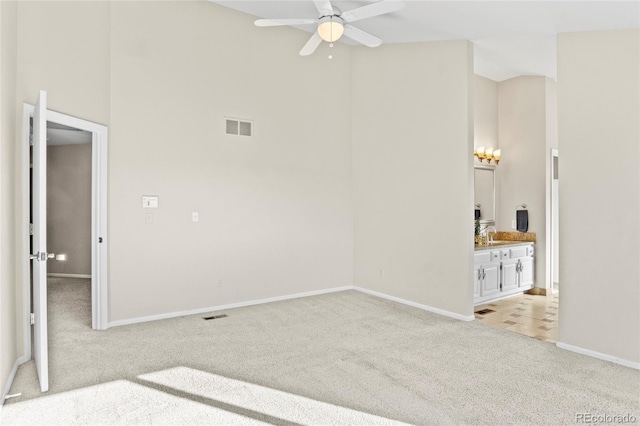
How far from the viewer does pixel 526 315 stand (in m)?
4.49

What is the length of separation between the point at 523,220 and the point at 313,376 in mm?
4309

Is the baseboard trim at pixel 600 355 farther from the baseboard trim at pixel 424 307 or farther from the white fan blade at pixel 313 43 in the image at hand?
the white fan blade at pixel 313 43

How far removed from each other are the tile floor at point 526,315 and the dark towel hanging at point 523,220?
0.96 metres

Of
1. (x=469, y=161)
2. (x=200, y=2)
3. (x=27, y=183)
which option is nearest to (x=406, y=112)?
(x=469, y=161)

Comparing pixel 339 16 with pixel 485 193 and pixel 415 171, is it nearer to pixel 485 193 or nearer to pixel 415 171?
pixel 415 171

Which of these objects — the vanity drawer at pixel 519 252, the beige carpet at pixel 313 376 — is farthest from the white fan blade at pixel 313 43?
the vanity drawer at pixel 519 252

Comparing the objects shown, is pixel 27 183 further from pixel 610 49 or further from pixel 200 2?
pixel 610 49

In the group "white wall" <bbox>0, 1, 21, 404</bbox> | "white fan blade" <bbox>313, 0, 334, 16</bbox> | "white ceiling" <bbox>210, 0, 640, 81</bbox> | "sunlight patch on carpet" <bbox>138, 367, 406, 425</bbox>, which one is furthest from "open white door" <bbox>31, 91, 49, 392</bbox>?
"white ceiling" <bbox>210, 0, 640, 81</bbox>

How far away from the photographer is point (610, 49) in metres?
3.07

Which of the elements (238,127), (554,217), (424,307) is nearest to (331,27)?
(238,127)

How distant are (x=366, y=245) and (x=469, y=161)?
6.07 ft

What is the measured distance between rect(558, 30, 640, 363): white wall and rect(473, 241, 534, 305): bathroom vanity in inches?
54.9

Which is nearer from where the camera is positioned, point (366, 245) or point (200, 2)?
point (200, 2)

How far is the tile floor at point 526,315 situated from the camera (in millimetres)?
3893
